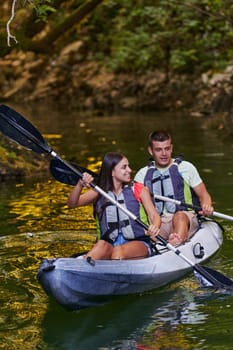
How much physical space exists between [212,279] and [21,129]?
2.11 metres

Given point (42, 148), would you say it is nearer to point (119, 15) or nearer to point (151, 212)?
point (151, 212)

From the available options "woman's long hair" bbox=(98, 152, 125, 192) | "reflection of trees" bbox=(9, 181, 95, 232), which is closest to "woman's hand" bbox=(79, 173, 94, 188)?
"woman's long hair" bbox=(98, 152, 125, 192)

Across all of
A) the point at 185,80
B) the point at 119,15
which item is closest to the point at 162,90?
the point at 185,80

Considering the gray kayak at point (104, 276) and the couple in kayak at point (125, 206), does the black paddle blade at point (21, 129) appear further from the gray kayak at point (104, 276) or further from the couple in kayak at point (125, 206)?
the gray kayak at point (104, 276)

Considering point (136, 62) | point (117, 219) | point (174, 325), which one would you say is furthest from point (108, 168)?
point (136, 62)

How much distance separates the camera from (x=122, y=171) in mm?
6617

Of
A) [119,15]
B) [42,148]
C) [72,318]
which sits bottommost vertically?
[72,318]

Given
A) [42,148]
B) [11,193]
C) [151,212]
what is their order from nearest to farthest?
1. [151,212]
2. [42,148]
3. [11,193]

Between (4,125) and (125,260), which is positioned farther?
(4,125)

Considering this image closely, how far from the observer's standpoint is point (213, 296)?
650cm

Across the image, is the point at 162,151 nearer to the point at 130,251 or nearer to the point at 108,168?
the point at 108,168

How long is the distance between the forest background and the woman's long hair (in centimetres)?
787

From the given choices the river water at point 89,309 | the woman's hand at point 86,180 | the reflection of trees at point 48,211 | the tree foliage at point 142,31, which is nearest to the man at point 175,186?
the river water at point 89,309

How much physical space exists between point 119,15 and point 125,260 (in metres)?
18.0
